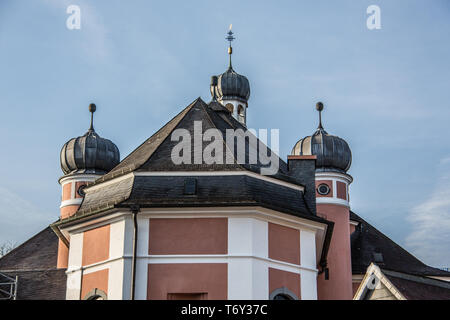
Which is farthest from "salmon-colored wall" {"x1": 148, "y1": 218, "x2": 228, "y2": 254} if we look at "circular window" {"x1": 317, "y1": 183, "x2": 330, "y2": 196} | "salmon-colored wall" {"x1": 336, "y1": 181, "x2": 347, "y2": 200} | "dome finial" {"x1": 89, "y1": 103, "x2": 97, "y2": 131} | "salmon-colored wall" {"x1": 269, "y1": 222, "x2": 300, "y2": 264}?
"dome finial" {"x1": 89, "y1": 103, "x2": 97, "y2": 131}

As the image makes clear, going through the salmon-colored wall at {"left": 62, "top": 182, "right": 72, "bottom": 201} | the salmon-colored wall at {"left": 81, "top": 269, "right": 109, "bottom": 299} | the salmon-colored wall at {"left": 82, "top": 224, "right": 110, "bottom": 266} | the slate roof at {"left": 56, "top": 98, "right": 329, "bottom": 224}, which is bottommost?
the salmon-colored wall at {"left": 81, "top": 269, "right": 109, "bottom": 299}

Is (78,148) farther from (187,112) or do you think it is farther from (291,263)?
(291,263)

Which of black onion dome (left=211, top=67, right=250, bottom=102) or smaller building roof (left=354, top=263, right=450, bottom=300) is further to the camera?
black onion dome (left=211, top=67, right=250, bottom=102)

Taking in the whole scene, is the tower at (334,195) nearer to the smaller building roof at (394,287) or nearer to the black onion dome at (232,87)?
the black onion dome at (232,87)

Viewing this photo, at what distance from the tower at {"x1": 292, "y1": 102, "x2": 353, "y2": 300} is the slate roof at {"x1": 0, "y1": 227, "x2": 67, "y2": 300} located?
1189 centimetres

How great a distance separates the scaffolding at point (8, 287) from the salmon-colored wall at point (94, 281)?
20.4 ft

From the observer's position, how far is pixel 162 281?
21062 millimetres

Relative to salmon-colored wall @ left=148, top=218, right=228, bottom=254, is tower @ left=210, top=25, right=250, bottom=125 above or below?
above

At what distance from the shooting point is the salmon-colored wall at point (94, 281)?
21603 millimetres

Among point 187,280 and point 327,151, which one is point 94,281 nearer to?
point 187,280

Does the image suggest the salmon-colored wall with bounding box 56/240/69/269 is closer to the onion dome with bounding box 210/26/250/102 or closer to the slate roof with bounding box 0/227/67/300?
the slate roof with bounding box 0/227/67/300

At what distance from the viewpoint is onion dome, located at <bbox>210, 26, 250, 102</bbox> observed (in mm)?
44000

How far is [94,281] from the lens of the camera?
22047mm
